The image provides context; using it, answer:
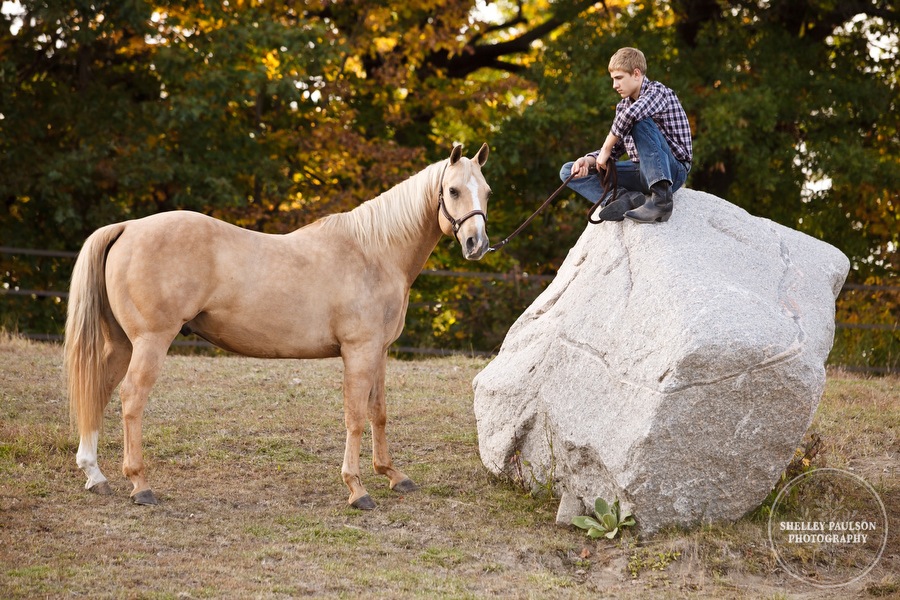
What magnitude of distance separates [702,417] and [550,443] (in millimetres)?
1153

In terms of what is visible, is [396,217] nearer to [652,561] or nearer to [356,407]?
[356,407]

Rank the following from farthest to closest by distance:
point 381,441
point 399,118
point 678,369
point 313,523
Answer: point 399,118 → point 381,441 → point 313,523 → point 678,369

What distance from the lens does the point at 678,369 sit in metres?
4.65

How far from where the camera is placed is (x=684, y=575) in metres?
4.61

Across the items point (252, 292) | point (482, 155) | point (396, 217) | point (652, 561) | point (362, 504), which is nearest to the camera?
point (652, 561)

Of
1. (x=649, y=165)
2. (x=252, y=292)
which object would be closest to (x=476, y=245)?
(x=649, y=165)

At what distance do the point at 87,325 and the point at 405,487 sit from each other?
231 centimetres

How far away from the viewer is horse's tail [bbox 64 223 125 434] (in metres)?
5.47

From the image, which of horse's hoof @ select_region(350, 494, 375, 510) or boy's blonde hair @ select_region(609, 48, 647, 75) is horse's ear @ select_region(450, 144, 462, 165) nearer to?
boy's blonde hair @ select_region(609, 48, 647, 75)

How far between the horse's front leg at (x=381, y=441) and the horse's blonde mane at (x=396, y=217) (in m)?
0.81

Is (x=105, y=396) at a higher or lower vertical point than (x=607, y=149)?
lower

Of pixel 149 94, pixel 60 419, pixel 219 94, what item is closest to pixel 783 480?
pixel 60 419

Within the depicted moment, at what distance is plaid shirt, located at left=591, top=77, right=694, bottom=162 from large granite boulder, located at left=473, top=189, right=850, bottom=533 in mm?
397

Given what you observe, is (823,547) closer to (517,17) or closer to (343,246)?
(343,246)
